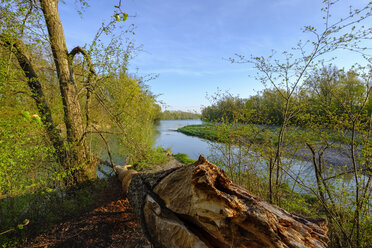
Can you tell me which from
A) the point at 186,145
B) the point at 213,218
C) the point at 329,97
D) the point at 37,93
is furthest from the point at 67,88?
the point at 186,145

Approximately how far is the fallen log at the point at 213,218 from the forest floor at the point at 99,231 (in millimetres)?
1711

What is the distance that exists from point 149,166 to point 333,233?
6.61 metres

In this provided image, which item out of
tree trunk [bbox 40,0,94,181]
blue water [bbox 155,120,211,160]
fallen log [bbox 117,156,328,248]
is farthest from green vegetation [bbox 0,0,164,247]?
blue water [bbox 155,120,211,160]

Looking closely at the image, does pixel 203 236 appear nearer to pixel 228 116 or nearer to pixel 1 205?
pixel 228 116

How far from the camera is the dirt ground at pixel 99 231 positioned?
265 cm

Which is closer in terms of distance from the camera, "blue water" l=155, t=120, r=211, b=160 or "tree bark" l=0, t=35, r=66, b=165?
"tree bark" l=0, t=35, r=66, b=165

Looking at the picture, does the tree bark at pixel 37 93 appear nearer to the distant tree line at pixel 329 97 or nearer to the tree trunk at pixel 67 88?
the tree trunk at pixel 67 88

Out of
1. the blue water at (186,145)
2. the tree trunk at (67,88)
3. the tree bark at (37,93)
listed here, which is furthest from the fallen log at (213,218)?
the blue water at (186,145)

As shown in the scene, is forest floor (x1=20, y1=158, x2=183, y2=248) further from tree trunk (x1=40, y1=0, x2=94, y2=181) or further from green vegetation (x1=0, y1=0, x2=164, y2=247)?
tree trunk (x1=40, y1=0, x2=94, y2=181)

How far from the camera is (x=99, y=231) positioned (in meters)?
2.89

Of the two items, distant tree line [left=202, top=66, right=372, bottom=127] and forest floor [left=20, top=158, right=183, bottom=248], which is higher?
distant tree line [left=202, top=66, right=372, bottom=127]

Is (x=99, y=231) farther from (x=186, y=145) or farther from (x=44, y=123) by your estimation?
(x=186, y=145)

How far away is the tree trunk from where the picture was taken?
368 centimetres

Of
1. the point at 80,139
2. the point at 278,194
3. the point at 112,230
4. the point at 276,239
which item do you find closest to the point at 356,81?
the point at 278,194
